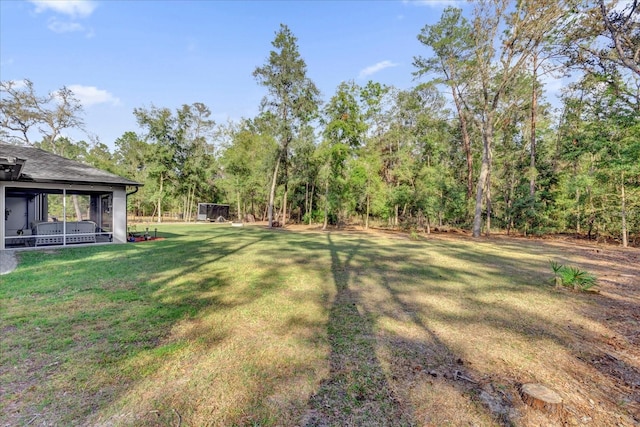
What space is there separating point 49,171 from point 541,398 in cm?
1371

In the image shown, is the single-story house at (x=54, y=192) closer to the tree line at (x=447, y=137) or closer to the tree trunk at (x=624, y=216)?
the tree line at (x=447, y=137)

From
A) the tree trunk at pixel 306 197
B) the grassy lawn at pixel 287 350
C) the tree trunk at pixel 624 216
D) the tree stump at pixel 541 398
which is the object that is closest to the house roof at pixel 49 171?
the grassy lawn at pixel 287 350

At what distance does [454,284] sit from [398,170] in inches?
538

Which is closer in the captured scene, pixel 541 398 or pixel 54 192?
pixel 541 398

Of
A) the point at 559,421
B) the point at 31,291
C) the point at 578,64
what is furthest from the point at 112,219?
the point at 578,64

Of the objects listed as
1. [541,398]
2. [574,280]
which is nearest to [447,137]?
[574,280]

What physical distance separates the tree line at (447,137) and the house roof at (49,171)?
35.9 feet

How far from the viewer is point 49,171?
9.54 metres

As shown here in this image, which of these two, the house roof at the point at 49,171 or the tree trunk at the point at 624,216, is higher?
the house roof at the point at 49,171

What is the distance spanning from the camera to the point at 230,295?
15.7ft

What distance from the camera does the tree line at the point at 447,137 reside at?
504 inches

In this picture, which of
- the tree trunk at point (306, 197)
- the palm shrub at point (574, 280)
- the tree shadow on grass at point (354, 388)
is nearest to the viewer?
the tree shadow on grass at point (354, 388)

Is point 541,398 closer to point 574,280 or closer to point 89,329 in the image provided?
point 89,329

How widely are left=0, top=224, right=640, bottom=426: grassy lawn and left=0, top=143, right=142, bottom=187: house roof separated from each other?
461 cm
